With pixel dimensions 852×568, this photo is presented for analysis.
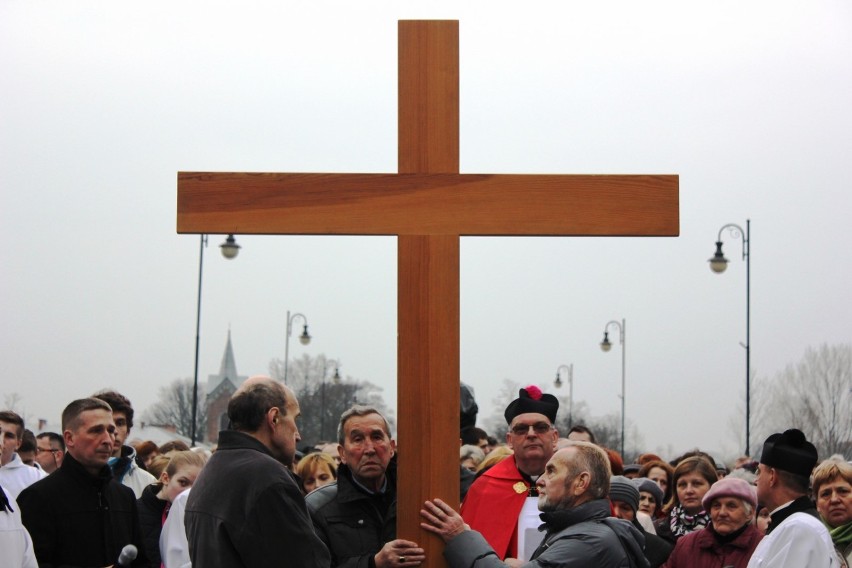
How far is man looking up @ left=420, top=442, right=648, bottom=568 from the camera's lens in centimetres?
472

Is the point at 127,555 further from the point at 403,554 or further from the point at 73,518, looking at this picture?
the point at 403,554

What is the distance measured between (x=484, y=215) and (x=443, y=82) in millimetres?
626

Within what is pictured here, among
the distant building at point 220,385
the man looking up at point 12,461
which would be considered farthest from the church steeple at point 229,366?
the man looking up at point 12,461

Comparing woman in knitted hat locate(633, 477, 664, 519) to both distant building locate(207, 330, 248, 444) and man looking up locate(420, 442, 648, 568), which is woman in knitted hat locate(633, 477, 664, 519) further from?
distant building locate(207, 330, 248, 444)

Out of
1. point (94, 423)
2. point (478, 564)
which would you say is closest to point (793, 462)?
point (478, 564)

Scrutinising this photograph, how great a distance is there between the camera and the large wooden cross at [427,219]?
499cm

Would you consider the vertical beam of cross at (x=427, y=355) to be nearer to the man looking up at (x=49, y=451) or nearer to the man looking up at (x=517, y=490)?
the man looking up at (x=517, y=490)

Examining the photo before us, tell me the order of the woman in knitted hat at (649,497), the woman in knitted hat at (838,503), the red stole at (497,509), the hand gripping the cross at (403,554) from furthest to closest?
1. the woman in knitted hat at (649,497)
2. the woman in knitted hat at (838,503)
3. the red stole at (497,509)
4. the hand gripping the cross at (403,554)

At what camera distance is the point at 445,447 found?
497cm

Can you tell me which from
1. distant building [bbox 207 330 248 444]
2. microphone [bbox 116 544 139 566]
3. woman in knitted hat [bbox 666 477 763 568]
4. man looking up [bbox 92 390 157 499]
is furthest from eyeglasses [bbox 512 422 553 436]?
distant building [bbox 207 330 248 444]

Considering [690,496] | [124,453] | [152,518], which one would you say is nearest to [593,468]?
[690,496]

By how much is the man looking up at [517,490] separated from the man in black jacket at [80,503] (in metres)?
2.12

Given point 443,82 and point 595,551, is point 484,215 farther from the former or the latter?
point 595,551

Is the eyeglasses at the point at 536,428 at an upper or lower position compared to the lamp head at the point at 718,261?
lower
